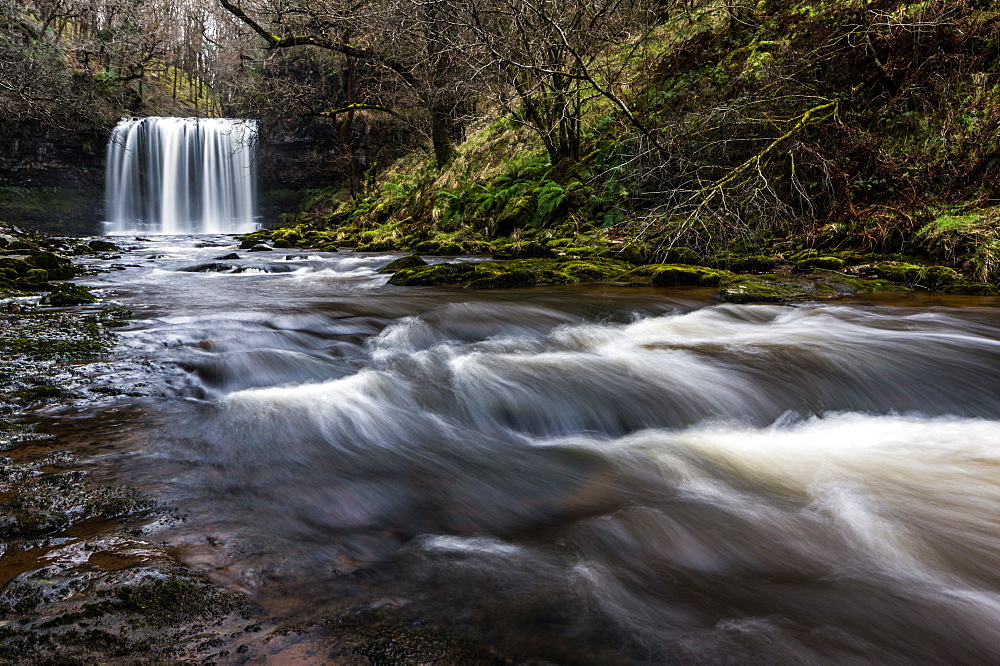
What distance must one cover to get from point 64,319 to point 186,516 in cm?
397

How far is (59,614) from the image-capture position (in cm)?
136

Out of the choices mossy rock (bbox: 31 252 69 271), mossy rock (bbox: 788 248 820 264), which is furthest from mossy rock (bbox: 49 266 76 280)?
mossy rock (bbox: 788 248 820 264)

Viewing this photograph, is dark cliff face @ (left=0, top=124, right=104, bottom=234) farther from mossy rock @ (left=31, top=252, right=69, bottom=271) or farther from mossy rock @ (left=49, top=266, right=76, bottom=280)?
mossy rock @ (left=49, top=266, right=76, bottom=280)

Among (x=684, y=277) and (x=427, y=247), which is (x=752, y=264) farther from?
(x=427, y=247)

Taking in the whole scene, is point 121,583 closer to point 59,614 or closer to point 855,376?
point 59,614

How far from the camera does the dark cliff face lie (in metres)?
24.6

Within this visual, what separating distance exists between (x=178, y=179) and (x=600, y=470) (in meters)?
30.5

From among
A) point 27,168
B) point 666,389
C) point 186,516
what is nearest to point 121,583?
point 186,516

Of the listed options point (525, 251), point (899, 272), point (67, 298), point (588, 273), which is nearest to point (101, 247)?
point (67, 298)

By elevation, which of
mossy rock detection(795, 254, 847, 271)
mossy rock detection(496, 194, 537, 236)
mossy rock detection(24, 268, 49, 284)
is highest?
mossy rock detection(496, 194, 537, 236)

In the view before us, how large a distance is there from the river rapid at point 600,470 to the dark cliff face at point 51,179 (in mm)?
26398

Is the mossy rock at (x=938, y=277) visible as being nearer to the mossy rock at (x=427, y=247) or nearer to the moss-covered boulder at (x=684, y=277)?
the moss-covered boulder at (x=684, y=277)

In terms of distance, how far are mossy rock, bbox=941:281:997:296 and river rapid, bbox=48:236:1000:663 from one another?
304mm

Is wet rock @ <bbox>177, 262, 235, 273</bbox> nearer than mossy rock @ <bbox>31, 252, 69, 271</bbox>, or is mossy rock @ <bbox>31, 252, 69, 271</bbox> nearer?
mossy rock @ <bbox>31, 252, 69, 271</bbox>
